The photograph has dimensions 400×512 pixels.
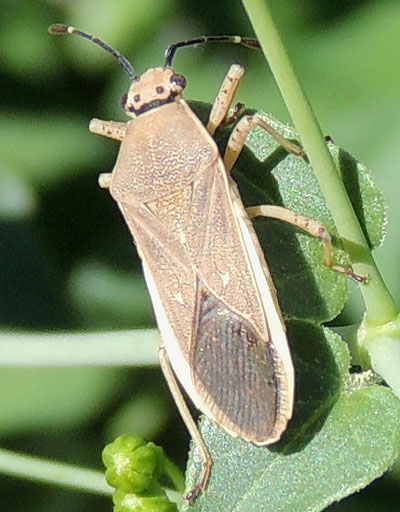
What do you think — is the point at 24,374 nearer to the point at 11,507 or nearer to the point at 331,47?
the point at 11,507

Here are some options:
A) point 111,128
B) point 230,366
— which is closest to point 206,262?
point 230,366

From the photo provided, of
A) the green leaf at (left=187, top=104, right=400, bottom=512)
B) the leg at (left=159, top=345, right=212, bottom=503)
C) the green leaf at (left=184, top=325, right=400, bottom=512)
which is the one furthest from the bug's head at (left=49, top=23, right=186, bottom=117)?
the green leaf at (left=184, top=325, right=400, bottom=512)

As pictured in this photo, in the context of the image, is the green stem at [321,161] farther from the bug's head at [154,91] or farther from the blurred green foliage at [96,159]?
the blurred green foliage at [96,159]

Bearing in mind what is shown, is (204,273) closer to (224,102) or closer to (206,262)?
(206,262)

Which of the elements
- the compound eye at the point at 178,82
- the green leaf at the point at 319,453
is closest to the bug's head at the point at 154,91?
the compound eye at the point at 178,82

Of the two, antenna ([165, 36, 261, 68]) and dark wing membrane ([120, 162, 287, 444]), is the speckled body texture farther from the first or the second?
antenna ([165, 36, 261, 68])

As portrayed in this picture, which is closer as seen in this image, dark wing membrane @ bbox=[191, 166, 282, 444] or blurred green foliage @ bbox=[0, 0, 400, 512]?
dark wing membrane @ bbox=[191, 166, 282, 444]
